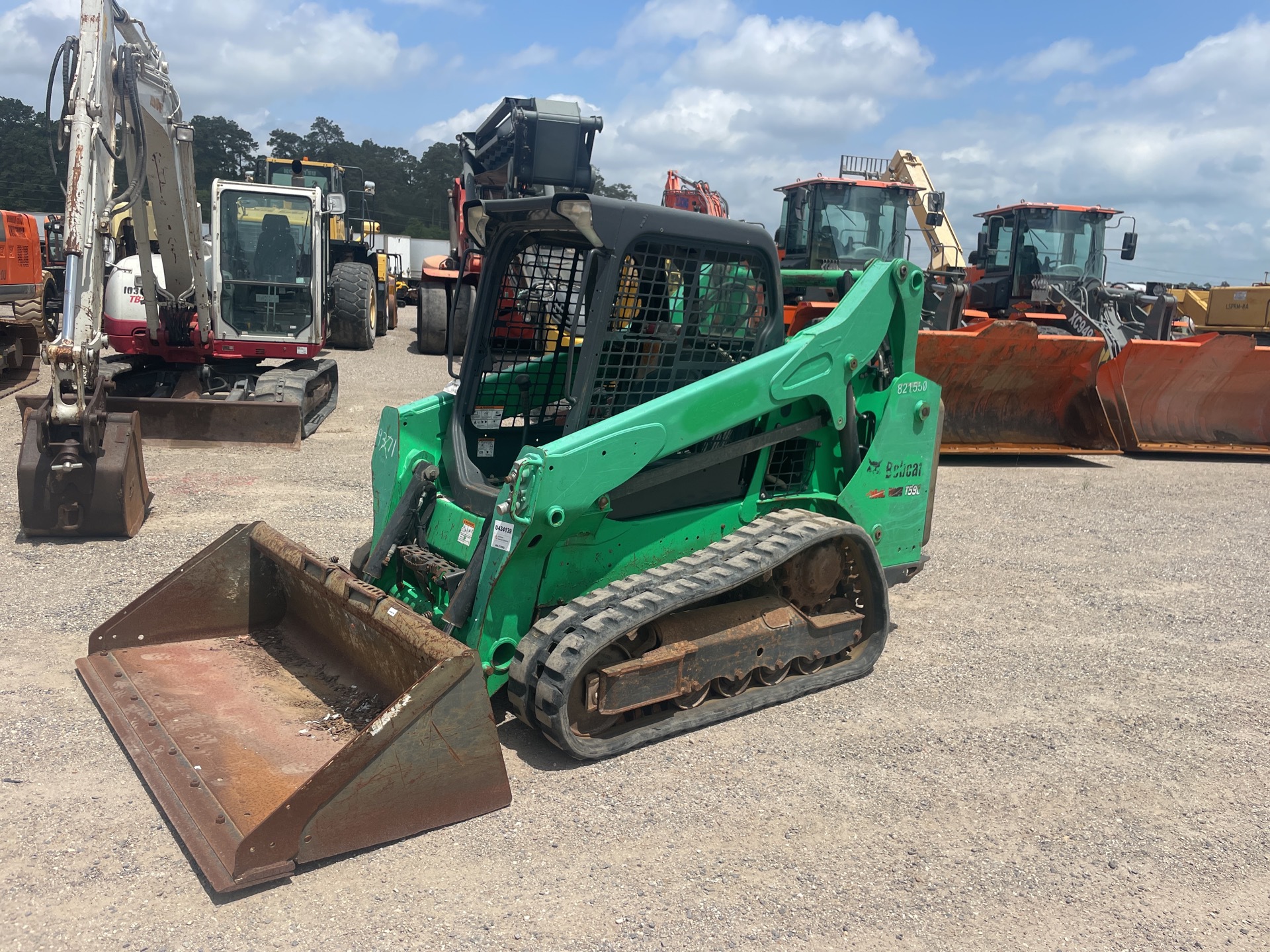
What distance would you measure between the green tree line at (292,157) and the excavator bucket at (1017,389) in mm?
17320

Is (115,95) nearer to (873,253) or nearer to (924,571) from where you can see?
(924,571)

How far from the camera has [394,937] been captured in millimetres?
2646

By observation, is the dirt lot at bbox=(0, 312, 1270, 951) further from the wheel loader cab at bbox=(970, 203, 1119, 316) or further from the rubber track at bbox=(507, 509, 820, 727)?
the wheel loader cab at bbox=(970, 203, 1119, 316)

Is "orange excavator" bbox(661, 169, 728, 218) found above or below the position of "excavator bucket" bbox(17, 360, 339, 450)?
above

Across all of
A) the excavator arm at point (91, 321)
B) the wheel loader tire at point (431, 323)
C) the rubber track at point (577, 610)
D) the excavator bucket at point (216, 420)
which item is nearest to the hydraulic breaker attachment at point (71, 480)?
the excavator arm at point (91, 321)

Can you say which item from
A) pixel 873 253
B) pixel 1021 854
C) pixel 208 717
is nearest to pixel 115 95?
pixel 208 717

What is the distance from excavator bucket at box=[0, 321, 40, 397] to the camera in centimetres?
1316

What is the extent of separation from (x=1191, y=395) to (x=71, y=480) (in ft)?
35.4

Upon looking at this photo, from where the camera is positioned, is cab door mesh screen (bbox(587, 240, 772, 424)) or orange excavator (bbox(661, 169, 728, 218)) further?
orange excavator (bbox(661, 169, 728, 218))

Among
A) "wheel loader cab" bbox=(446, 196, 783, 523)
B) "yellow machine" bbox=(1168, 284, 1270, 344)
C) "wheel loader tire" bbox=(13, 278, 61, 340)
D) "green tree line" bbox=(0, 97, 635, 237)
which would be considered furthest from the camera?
"green tree line" bbox=(0, 97, 635, 237)

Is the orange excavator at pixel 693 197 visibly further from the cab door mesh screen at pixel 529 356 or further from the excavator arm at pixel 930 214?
the cab door mesh screen at pixel 529 356

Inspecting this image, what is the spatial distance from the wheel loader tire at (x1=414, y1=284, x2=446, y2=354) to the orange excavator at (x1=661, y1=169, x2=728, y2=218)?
519cm

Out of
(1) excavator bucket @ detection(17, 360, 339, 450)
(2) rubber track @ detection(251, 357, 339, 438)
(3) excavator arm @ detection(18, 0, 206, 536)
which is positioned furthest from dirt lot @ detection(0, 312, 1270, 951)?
(2) rubber track @ detection(251, 357, 339, 438)

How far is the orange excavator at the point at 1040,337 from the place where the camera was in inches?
388
